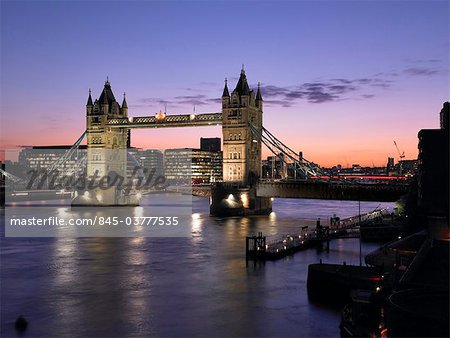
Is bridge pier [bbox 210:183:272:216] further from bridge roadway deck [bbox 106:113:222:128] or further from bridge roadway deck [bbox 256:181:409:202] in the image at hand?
bridge roadway deck [bbox 106:113:222:128]

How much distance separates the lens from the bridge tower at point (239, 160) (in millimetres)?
83750

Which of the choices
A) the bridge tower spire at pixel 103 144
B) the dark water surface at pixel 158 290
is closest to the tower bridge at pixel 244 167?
the bridge tower spire at pixel 103 144

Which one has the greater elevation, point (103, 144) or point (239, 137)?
point (103, 144)

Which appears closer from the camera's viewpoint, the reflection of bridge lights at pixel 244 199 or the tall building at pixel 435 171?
the tall building at pixel 435 171

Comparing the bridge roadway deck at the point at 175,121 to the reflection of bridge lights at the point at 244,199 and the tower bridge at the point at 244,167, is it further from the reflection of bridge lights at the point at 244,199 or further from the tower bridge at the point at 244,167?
the reflection of bridge lights at the point at 244,199

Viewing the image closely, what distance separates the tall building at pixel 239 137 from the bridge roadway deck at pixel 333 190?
3.58 m

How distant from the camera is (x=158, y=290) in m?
36.5

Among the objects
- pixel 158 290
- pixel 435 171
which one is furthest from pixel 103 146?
pixel 435 171

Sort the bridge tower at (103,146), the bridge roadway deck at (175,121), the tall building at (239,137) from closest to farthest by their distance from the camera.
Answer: the tall building at (239,137), the bridge roadway deck at (175,121), the bridge tower at (103,146)

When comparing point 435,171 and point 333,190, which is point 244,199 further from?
point 435,171

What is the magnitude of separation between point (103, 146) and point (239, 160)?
32524 mm

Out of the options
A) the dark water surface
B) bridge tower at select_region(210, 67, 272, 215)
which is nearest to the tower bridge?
bridge tower at select_region(210, 67, 272, 215)

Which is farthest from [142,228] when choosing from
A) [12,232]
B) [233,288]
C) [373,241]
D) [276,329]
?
[276,329]

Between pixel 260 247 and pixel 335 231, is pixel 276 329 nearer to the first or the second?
pixel 260 247
